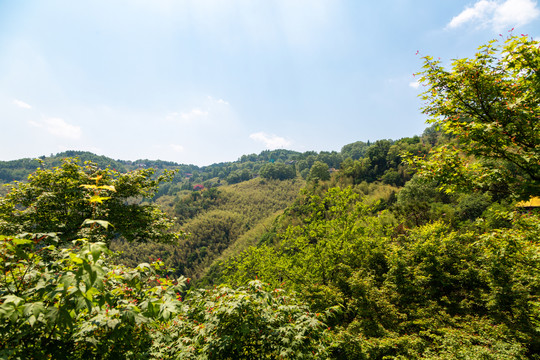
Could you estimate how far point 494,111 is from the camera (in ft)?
15.9

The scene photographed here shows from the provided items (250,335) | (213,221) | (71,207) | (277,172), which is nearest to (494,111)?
(250,335)

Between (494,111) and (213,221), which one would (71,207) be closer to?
(494,111)

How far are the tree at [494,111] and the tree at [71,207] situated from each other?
1098 cm

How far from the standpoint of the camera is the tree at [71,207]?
8.81 metres

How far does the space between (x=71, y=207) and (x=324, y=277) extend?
1237cm

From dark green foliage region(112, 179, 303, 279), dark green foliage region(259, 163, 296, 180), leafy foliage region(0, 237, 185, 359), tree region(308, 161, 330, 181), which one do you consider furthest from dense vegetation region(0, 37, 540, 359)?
dark green foliage region(259, 163, 296, 180)

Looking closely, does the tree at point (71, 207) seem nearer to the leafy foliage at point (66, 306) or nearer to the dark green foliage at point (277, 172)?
the leafy foliage at point (66, 306)

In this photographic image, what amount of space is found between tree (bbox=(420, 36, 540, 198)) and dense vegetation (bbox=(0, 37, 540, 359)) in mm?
32

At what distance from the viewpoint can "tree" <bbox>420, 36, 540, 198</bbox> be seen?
14.2ft

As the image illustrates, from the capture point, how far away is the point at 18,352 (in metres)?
1.92

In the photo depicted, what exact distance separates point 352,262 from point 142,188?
1185 cm

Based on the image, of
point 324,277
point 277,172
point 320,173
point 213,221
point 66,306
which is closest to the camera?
point 66,306

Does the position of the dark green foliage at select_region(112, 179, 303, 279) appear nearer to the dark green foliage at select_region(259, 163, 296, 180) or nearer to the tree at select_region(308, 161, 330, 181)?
the dark green foliage at select_region(259, 163, 296, 180)

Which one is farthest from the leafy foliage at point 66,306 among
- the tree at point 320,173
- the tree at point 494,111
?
the tree at point 320,173
